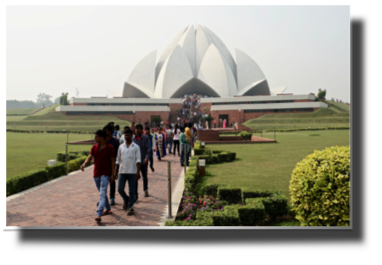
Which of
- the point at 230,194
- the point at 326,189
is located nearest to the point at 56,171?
the point at 230,194

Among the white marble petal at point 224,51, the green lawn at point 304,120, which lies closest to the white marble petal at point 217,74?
the white marble petal at point 224,51

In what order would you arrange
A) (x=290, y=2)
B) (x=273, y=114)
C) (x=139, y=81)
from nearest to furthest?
(x=290, y=2) < (x=273, y=114) < (x=139, y=81)

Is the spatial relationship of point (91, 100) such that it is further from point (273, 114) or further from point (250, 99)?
point (273, 114)

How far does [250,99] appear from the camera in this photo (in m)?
31.8

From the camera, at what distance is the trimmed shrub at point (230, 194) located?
404 centimetres

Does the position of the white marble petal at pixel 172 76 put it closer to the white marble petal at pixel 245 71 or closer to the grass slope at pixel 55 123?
the white marble petal at pixel 245 71

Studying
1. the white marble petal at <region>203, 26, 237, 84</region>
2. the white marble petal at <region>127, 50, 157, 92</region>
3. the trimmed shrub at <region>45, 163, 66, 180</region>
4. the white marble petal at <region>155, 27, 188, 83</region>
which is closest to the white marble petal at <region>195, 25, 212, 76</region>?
the white marble petal at <region>203, 26, 237, 84</region>

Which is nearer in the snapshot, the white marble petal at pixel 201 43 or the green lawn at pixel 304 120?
the green lawn at pixel 304 120

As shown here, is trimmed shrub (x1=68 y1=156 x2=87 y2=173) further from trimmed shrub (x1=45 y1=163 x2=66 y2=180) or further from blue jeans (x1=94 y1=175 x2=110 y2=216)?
blue jeans (x1=94 y1=175 x2=110 y2=216)

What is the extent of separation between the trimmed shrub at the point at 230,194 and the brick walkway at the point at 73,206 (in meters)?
0.77

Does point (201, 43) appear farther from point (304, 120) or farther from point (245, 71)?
point (304, 120)

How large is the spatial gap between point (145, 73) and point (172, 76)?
5.00 m
